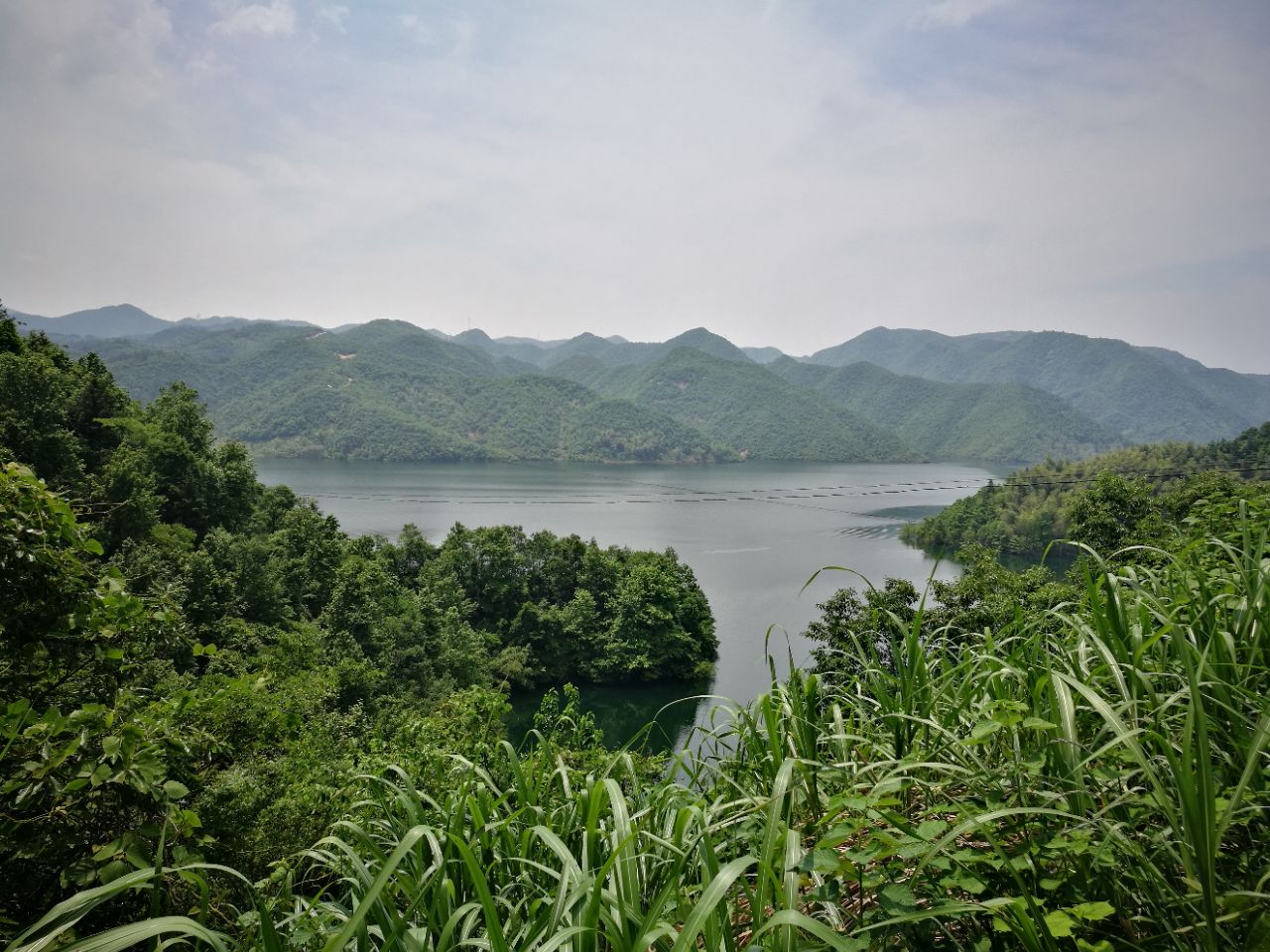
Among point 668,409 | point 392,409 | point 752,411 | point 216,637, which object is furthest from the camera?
point 668,409

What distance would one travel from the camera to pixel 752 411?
145625 mm

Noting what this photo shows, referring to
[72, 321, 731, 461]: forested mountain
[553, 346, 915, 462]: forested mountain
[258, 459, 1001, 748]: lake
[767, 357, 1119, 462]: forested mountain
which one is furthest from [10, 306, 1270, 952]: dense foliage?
[767, 357, 1119, 462]: forested mountain

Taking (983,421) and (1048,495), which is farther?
(983,421)

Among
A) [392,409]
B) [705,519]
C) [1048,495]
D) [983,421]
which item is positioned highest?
[983,421]

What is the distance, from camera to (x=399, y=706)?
14836 mm

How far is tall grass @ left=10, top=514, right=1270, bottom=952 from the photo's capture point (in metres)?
0.96

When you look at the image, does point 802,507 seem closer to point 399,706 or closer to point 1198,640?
point 399,706

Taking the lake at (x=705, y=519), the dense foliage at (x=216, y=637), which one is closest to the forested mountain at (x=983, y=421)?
the lake at (x=705, y=519)

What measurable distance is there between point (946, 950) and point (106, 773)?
1.85 m

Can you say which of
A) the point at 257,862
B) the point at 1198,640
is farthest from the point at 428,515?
the point at 1198,640

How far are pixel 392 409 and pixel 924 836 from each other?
13142 cm

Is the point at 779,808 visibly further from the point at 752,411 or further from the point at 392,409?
the point at 752,411

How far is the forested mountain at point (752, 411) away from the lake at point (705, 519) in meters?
22.6

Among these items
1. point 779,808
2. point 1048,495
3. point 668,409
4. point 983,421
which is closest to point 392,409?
point 668,409
